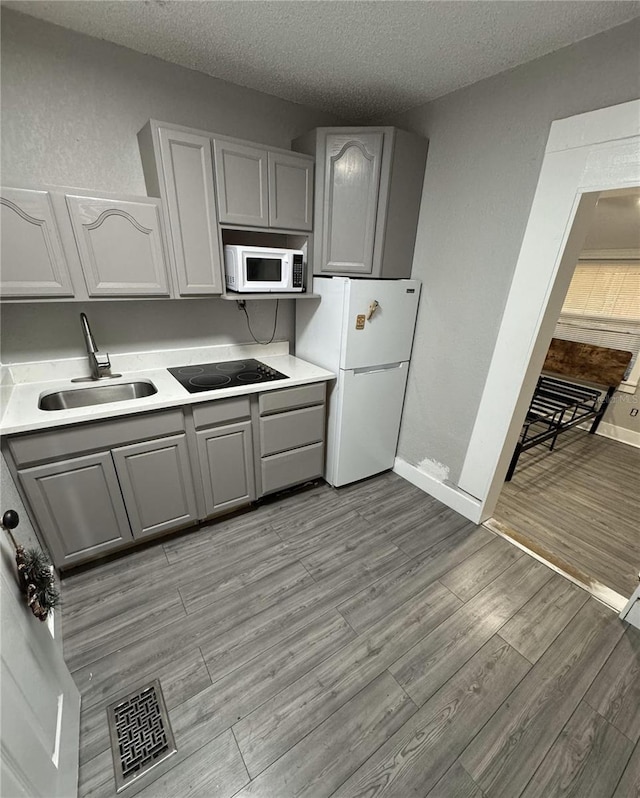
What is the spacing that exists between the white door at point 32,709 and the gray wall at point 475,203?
2227 mm

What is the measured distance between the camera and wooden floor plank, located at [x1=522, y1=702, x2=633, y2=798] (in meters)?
1.08

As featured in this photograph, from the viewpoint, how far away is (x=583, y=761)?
3.74 feet

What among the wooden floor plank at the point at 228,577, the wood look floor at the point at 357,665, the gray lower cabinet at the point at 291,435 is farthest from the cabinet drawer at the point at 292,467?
the wooden floor plank at the point at 228,577

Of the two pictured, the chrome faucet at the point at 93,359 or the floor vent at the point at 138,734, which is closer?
the floor vent at the point at 138,734

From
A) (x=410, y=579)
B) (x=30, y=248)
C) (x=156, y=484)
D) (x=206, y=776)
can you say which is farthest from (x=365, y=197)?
(x=206, y=776)

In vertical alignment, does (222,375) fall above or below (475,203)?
below

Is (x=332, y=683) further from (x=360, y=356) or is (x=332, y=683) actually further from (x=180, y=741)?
(x=360, y=356)

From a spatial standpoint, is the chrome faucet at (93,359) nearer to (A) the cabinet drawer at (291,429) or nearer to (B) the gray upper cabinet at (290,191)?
(A) the cabinet drawer at (291,429)

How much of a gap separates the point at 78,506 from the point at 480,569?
85.8 inches

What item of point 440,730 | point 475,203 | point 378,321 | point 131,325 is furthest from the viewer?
point 378,321

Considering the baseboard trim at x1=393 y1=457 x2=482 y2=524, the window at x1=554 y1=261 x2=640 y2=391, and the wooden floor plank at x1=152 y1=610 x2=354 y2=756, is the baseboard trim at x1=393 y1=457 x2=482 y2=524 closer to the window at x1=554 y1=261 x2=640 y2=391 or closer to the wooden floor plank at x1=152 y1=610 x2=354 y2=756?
the wooden floor plank at x1=152 y1=610 x2=354 y2=756

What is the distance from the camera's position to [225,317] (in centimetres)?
227

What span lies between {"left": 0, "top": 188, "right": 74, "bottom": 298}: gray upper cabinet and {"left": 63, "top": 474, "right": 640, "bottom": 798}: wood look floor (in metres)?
1.47

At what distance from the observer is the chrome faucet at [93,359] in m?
1.75
